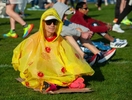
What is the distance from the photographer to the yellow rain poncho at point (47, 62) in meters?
4.68

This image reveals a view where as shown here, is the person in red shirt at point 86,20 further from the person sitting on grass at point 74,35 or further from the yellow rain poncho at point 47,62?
the yellow rain poncho at point 47,62

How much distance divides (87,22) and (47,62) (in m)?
2.58

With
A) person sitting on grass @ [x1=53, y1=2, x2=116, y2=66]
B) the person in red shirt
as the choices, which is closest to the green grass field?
person sitting on grass @ [x1=53, y1=2, x2=116, y2=66]

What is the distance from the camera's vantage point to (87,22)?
23.9 ft

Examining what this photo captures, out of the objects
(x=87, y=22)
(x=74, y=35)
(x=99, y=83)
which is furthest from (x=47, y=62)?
(x=87, y=22)

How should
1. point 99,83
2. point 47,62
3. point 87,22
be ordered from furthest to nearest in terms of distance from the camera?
point 87,22, point 99,83, point 47,62

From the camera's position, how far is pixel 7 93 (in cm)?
458

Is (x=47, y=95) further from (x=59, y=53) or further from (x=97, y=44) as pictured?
(x=97, y=44)

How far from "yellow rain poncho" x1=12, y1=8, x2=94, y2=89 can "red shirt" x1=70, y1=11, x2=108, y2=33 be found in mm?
2070

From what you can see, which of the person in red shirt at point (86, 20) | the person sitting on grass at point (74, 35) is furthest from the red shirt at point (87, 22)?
the person sitting on grass at point (74, 35)

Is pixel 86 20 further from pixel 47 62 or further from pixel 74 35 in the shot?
pixel 47 62

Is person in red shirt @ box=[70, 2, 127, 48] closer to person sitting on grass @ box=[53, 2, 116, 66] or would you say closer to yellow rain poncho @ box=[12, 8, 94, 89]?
person sitting on grass @ box=[53, 2, 116, 66]

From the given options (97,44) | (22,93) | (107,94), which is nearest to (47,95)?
(22,93)

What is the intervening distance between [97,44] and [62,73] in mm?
3212
